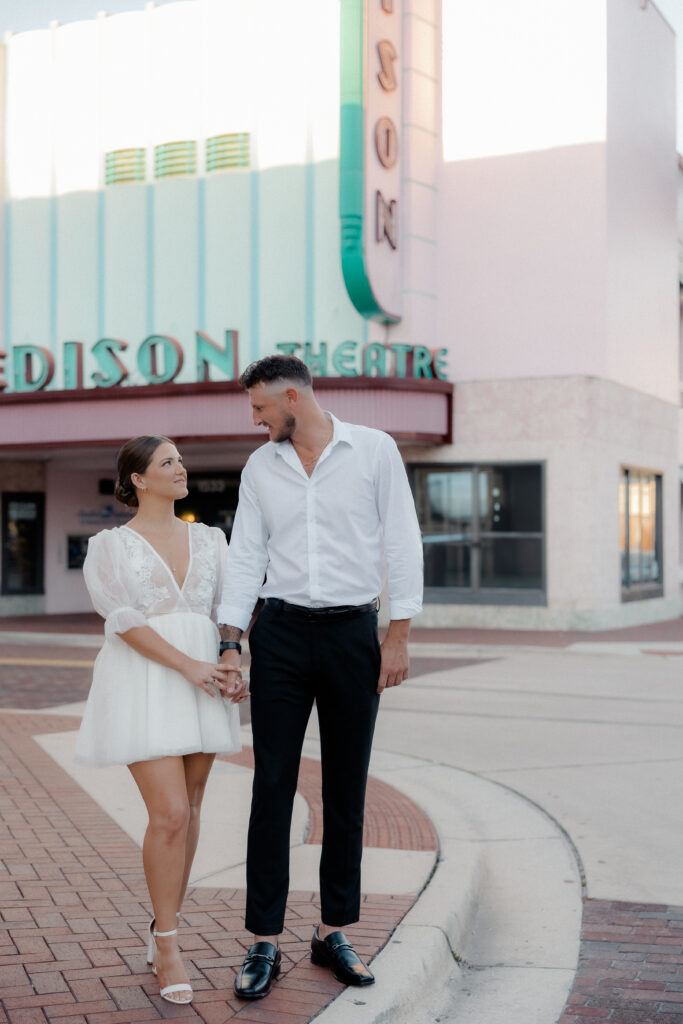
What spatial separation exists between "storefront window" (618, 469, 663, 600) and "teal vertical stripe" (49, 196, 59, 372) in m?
11.4

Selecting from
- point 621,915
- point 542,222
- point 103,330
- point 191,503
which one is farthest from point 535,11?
point 621,915

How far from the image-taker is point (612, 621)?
67.1ft

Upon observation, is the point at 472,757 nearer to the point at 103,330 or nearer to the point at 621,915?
the point at 621,915

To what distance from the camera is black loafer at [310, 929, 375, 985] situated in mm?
3863

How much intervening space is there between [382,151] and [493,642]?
8.53m

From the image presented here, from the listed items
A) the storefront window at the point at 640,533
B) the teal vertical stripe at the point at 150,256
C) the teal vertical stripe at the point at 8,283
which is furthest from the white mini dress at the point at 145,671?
the teal vertical stripe at the point at 8,283

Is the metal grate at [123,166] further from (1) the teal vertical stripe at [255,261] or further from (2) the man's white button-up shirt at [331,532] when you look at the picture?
(2) the man's white button-up shirt at [331,532]

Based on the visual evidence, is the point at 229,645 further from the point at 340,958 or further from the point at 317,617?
the point at 340,958

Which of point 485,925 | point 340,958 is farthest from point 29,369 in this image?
point 340,958

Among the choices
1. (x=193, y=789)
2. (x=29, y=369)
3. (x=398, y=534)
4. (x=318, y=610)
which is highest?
(x=29, y=369)

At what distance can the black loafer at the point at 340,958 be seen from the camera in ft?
12.7

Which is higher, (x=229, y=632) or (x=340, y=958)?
(x=229, y=632)

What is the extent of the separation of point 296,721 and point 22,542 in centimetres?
2244

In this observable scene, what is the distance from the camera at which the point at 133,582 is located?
390 cm
